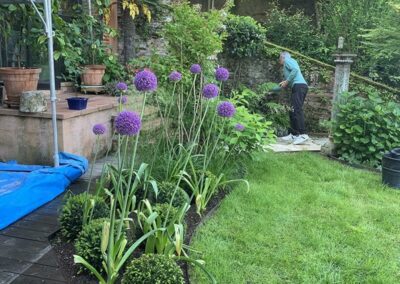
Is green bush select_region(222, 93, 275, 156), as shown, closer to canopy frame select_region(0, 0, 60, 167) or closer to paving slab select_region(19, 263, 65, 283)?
canopy frame select_region(0, 0, 60, 167)

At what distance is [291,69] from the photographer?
7.10 metres

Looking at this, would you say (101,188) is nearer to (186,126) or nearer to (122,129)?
(122,129)

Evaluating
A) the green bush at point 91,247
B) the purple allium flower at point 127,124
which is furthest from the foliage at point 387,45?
the green bush at point 91,247

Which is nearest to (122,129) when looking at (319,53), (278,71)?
(278,71)

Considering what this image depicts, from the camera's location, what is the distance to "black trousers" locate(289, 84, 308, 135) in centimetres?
705

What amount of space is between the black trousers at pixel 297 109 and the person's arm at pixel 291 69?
0.15 meters

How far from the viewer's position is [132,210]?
2992 mm

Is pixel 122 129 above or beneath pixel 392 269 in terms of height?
above

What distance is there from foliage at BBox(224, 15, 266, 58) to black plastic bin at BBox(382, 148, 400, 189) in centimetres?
420

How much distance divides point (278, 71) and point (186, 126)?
4516 mm

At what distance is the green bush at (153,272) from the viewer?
210 centimetres

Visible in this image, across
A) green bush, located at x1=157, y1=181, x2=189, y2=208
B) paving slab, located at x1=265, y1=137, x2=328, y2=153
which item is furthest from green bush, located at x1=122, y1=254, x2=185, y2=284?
paving slab, located at x1=265, y1=137, x2=328, y2=153

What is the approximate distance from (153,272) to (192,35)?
286 centimetres

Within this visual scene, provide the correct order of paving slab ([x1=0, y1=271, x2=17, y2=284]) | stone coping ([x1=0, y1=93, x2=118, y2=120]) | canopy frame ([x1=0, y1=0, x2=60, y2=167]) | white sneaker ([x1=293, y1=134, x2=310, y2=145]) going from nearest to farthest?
paving slab ([x1=0, y1=271, x2=17, y2=284]) < canopy frame ([x1=0, y1=0, x2=60, y2=167]) < stone coping ([x1=0, y1=93, x2=118, y2=120]) < white sneaker ([x1=293, y1=134, x2=310, y2=145])
